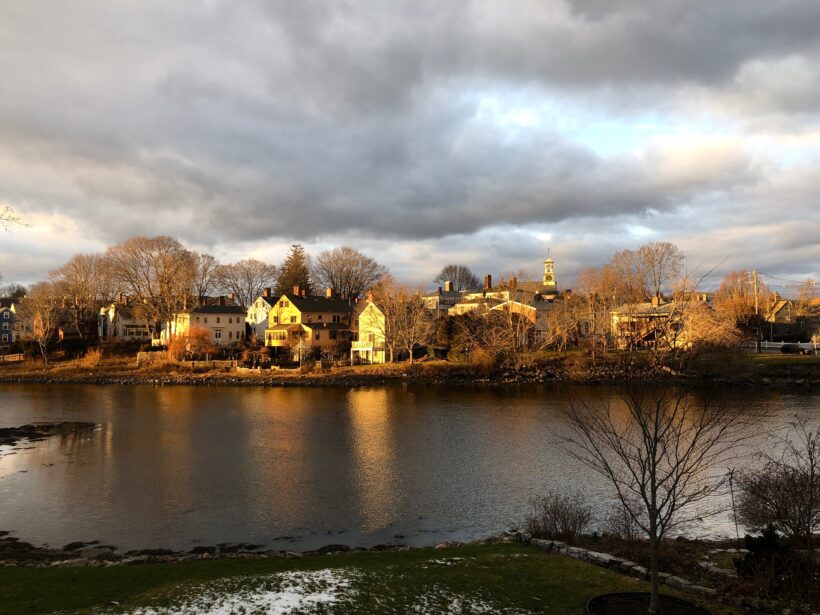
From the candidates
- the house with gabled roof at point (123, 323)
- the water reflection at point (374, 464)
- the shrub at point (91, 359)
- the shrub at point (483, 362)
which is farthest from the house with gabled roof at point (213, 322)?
the water reflection at point (374, 464)

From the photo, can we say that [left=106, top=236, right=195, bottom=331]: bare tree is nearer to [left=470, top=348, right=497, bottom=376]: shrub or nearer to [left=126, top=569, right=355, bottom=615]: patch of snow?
[left=470, top=348, right=497, bottom=376]: shrub

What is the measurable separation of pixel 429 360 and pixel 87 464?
144ft

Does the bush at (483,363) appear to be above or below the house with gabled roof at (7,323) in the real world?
below

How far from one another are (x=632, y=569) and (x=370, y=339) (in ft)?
196

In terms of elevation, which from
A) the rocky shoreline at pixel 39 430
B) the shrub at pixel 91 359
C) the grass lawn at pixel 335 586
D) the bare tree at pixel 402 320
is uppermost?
the bare tree at pixel 402 320

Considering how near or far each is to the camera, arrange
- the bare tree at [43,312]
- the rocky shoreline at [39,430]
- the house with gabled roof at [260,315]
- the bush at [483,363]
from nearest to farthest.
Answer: the rocky shoreline at [39,430] → the bush at [483,363] → the bare tree at [43,312] → the house with gabled roof at [260,315]

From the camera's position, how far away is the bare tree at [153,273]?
8025cm

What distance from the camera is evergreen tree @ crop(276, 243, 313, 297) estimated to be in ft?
317

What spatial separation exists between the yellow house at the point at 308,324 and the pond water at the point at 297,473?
29.2 m

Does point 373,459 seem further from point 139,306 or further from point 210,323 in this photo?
point 139,306

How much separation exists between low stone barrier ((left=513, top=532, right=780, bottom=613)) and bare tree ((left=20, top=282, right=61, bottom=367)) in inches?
3165

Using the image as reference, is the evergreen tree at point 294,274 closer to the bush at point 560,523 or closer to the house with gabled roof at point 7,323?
the house with gabled roof at point 7,323

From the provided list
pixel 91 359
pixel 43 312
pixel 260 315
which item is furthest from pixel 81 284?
pixel 260 315

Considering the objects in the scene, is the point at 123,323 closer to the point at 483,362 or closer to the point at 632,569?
the point at 483,362
